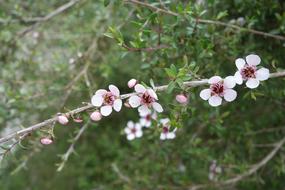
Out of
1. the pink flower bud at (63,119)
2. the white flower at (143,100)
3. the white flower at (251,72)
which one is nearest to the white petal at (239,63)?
the white flower at (251,72)

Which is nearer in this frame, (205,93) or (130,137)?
(205,93)

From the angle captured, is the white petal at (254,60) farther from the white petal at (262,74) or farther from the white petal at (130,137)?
the white petal at (130,137)

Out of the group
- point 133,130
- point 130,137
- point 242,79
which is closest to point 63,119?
point 242,79

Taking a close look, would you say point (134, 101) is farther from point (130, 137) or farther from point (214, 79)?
point (130, 137)

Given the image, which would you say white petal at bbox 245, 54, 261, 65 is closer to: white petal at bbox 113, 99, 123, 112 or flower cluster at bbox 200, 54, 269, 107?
flower cluster at bbox 200, 54, 269, 107

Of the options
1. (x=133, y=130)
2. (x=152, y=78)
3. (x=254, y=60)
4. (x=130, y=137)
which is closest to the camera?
(x=254, y=60)

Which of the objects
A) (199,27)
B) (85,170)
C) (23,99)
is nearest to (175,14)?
(199,27)
